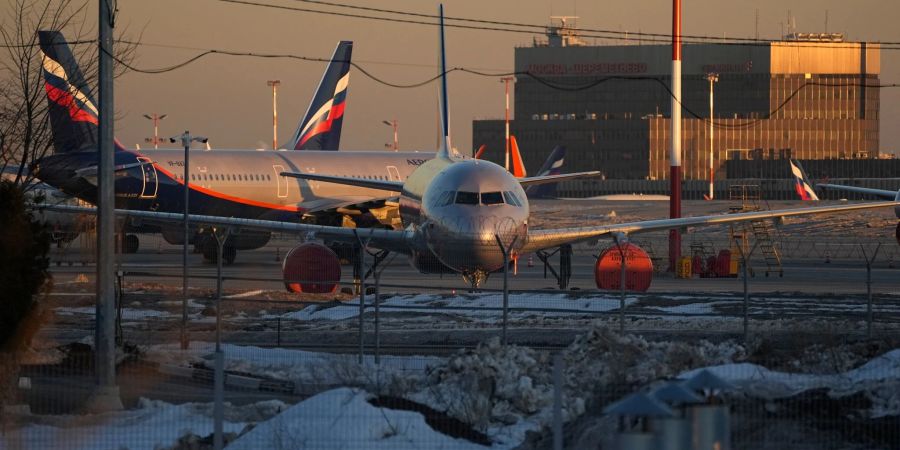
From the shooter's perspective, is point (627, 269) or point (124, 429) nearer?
point (124, 429)

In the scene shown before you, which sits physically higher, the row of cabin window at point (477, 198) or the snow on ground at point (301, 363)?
the row of cabin window at point (477, 198)

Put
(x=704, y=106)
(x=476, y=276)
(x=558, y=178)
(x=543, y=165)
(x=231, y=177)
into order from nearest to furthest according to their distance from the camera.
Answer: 1. (x=476, y=276)
2. (x=558, y=178)
3. (x=231, y=177)
4. (x=543, y=165)
5. (x=704, y=106)

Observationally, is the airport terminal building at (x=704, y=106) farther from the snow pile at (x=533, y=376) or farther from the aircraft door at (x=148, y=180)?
the snow pile at (x=533, y=376)

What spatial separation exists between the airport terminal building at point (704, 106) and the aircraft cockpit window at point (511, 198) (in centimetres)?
12438

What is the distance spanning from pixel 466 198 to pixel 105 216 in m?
13.0

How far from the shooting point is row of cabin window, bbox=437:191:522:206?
90.7ft

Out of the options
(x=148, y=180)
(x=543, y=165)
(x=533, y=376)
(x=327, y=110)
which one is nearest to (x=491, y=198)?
(x=533, y=376)

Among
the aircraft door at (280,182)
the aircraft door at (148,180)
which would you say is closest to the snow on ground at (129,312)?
the aircraft door at (148,180)

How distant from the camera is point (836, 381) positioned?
13.7 m

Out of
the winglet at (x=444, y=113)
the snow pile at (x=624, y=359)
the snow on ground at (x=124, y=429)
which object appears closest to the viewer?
the snow on ground at (x=124, y=429)

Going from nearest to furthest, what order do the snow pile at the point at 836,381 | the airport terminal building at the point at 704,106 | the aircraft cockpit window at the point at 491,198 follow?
the snow pile at the point at 836,381, the aircraft cockpit window at the point at 491,198, the airport terminal building at the point at 704,106

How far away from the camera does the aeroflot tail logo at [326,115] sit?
5909cm

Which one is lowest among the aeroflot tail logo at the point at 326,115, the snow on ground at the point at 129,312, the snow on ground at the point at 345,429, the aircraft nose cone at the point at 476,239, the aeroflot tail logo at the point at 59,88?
the snow on ground at the point at 129,312

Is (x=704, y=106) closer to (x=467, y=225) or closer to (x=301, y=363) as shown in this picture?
(x=467, y=225)
